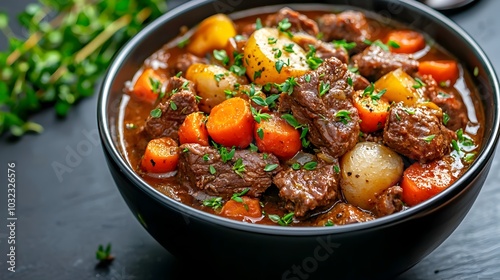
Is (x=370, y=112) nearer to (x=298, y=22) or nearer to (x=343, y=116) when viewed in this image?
(x=343, y=116)

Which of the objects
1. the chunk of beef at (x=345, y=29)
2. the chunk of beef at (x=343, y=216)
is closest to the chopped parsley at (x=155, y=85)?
the chunk of beef at (x=345, y=29)

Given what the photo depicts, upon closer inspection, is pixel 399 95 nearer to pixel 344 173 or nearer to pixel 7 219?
pixel 344 173

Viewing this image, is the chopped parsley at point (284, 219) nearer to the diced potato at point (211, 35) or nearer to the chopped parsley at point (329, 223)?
the chopped parsley at point (329, 223)

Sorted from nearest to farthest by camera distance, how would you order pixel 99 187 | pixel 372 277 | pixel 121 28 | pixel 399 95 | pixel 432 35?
pixel 372 277
pixel 399 95
pixel 432 35
pixel 99 187
pixel 121 28

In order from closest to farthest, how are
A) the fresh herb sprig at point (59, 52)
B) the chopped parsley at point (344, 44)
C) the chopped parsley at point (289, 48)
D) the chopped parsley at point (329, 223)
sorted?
the chopped parsley at point (329, 223), the chopped parsley at point (289, 48), the chopped parsley at point (344, 44), the fresh herb sprig at point (59, 52)

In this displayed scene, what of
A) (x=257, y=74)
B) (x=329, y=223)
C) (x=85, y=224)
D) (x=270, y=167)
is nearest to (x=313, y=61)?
(x=257, y=74)

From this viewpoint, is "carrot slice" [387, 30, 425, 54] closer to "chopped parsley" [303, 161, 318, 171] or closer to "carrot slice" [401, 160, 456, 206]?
"carrot slice" [401, 160, 456, 206]

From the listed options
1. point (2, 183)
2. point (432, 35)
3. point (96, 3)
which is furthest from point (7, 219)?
point (432, 35)
